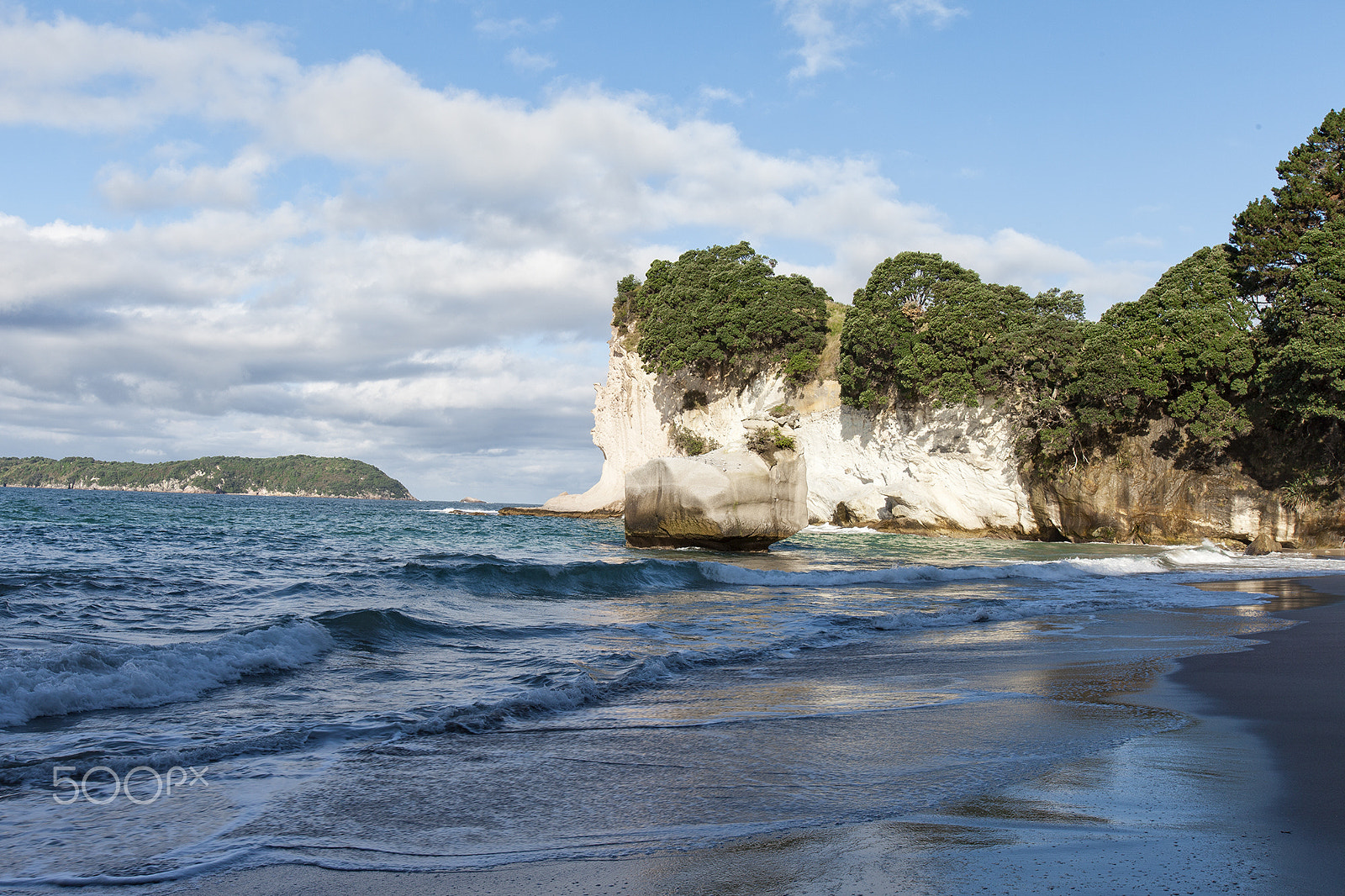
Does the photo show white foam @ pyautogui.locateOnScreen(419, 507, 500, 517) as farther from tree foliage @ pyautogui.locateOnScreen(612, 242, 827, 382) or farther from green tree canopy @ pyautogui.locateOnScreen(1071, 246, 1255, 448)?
green tree canopy @ pyautogui.locateOnScreen(1071, 246, 1255, 448)

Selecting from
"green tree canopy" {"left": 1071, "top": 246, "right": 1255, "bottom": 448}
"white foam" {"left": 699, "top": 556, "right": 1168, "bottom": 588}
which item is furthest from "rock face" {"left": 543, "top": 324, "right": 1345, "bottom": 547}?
"white foam" {"left": 699, "top": 556, "right": 1168, "bottom": 588}

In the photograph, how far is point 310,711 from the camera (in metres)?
5.66

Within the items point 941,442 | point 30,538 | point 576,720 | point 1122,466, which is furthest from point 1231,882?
point 941,442

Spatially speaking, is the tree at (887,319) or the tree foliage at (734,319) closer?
the tree at (887,319)

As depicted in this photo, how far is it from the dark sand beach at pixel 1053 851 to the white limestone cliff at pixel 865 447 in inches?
1143

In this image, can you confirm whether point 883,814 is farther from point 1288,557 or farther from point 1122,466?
point 1122,466

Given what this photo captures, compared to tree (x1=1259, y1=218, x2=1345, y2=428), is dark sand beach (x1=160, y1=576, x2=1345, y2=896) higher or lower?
lower

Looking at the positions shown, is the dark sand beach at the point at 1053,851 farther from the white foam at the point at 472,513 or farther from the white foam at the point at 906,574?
the white foam at the point at 472,513

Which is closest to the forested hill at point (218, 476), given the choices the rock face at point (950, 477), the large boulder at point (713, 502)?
the rock face at point (950, 477)

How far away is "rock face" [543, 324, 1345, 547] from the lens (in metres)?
33.0

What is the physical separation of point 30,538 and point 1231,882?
2758 centimetres

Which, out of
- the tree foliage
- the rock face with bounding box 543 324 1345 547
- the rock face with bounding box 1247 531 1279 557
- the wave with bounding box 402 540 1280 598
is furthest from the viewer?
the tree foliage

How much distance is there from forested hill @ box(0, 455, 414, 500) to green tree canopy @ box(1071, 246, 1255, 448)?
474 feet

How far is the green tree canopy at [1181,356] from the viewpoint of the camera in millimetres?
31312
